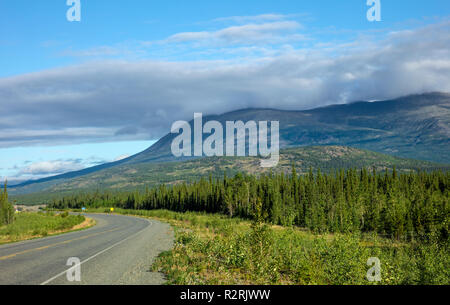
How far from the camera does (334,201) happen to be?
101 meters

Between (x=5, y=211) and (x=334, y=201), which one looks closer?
(x=5, y=211)

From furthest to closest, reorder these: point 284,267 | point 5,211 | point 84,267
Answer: point 5,211 → point 284,267 → point 84,267

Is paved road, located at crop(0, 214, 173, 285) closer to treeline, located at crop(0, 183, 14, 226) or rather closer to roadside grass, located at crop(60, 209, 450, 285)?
roadside grass, located at crop(60, 209, 450, 285)

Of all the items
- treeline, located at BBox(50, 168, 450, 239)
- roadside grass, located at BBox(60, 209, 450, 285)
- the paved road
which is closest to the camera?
the paved road

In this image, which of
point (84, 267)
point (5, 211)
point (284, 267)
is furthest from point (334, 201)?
point (84, 267)

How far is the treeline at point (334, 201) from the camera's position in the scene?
7069cm

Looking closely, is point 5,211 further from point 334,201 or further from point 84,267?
point 334,201

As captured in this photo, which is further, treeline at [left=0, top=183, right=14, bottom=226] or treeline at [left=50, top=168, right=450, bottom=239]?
treeline at [left=50, top=168, right=450, bottom=239]

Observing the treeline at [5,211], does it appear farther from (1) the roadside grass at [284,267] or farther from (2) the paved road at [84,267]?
(1) the roadside grass at [284,267]

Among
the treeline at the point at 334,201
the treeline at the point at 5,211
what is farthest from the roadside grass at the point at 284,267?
the treeline at the point at 5,211

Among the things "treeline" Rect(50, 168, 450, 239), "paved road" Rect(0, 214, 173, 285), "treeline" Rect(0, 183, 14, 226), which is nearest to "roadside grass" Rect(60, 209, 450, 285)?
"paved road" Rect(0, 214, 173, 285)

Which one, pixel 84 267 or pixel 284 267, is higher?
pixel 84 267

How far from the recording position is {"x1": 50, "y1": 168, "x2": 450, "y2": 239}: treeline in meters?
70.7
